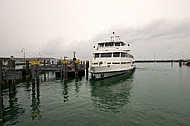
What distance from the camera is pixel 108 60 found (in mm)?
31594

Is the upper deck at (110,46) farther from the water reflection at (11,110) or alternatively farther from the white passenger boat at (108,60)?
the water reflection at (11,110)

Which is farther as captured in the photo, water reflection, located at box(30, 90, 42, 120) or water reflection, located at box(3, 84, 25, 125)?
water reflection, located at box(30, 90, 42, 120)

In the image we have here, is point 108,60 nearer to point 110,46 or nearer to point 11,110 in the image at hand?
point 110,46

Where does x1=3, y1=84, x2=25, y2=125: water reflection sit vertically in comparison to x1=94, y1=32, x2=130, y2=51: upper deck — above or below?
below

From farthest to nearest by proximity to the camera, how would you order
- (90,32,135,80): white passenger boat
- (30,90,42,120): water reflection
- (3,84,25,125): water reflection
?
(90,32,135,80): white passenger boat < (30,90,42,120): water reflection < (3,84,25,125): water reflection

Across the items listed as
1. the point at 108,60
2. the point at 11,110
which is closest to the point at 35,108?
the point at 11,110

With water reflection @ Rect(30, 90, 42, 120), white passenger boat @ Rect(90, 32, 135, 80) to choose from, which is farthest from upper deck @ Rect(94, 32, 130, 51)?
water reflection @ Rect(30, 90, 42, 120)

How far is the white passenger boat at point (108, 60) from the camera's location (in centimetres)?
2850

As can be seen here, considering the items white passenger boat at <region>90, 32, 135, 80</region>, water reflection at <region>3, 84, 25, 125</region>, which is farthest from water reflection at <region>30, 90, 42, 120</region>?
white passenger boat at <region>90, 32, 135, 80</region>

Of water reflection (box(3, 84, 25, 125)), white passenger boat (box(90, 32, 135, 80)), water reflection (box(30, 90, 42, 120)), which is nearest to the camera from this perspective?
water reflection (box(3, 84, 25, 125))

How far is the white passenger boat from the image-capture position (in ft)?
93.5

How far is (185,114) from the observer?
38.2 feet

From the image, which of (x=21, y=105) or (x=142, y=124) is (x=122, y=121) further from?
(x=21, y=105)

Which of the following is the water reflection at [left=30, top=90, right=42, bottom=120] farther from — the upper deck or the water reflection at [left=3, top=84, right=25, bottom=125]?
the upper deck
